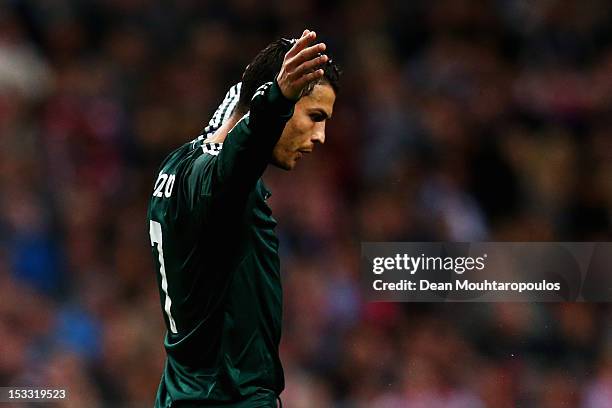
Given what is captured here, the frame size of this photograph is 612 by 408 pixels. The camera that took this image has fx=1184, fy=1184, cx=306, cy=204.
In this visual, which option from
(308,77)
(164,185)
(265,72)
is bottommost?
(164,185)

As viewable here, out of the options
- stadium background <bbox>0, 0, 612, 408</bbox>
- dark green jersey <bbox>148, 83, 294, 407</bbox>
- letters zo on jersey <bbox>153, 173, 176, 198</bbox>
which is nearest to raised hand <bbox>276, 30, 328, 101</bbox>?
dark green jersey <bbox>148, 83, 294, 407</bbox>

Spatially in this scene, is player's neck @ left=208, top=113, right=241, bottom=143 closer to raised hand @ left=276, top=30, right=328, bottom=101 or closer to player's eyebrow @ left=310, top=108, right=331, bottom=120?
player's eyebrow @ left=310, top=108, right=331, bottom=120

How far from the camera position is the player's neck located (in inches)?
127

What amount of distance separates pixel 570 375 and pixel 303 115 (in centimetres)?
351

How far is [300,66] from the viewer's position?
2.74 meters

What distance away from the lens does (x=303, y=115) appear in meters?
3.24

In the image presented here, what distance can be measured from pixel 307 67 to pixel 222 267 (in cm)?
61

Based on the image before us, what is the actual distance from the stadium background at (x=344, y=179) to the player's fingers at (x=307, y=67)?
351cm

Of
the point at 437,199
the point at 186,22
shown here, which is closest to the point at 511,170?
the point at 437,199

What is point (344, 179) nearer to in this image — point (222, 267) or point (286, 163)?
point (286, 163)

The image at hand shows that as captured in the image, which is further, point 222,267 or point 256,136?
point 222,267

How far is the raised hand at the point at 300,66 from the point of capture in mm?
2734

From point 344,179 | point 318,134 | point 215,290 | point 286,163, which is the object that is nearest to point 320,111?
point 318,134

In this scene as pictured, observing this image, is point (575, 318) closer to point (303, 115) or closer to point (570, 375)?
point (570, 375)
